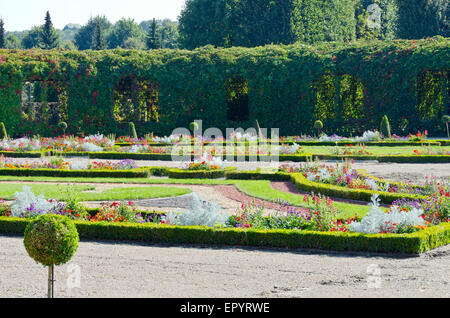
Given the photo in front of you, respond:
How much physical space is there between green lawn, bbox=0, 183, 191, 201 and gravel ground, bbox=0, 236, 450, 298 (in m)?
3.80

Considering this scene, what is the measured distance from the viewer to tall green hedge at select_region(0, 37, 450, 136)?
30328 millimetres

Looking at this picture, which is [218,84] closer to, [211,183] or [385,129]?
[385,129]

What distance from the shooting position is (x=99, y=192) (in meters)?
14.5

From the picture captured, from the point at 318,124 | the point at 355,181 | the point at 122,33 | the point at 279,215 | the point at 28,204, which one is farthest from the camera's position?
the point at 122,33

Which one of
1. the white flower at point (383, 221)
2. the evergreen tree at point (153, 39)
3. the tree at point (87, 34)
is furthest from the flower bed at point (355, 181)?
the tree at point (87, 34)

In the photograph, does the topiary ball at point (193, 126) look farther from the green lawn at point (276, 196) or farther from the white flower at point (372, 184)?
the white flower at point (372, 184)

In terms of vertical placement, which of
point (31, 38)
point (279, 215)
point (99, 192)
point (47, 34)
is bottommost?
point (279, 215)

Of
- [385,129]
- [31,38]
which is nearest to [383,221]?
[385,129]

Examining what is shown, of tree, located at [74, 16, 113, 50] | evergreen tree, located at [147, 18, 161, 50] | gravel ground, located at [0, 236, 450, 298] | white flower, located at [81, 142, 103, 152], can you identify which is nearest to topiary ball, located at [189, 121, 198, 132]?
white flower, located at [81, 142, 103, 152]

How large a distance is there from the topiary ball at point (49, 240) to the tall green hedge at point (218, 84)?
24886 millimetres

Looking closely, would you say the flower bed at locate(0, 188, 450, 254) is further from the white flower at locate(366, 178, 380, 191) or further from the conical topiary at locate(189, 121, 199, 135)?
the conical topiary at locate(189, 121, 199, 135)

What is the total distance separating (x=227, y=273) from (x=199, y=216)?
8.59ft
